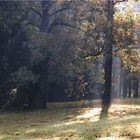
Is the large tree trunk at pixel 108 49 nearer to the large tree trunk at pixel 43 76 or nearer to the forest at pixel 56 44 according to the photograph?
the forest at pixel 56 44

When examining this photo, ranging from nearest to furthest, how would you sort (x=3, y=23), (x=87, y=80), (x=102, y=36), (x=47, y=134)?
(x=47, y=134) < (x=3, y=23) < (x=102, y=36) < (x=87, y=80)

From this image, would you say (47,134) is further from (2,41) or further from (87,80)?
(87,80)

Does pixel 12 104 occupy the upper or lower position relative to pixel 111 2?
lower

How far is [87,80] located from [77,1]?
17.3 meters

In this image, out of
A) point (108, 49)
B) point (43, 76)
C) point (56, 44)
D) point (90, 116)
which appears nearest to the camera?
point (90, 116)

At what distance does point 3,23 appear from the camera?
3488 cm

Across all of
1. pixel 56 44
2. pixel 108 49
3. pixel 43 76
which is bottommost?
pixel 43 76

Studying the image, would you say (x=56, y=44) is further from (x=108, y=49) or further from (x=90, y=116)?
(x=90, y=116)

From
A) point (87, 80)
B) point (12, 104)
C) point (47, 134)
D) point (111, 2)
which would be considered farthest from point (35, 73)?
point (47, 134)

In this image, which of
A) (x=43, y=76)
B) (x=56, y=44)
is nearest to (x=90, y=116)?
(x=56, y=44)

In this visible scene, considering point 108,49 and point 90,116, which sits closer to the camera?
point 90,116

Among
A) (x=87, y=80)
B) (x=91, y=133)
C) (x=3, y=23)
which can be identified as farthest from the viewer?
(x=87, y=80)

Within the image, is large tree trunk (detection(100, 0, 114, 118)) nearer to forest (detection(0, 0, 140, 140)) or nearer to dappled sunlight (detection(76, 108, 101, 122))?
forest (detection(0, 0, 140, 140))

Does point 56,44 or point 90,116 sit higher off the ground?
point 56,44
